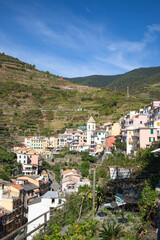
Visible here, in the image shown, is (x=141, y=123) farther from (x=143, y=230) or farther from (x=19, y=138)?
(x=19, y=138)

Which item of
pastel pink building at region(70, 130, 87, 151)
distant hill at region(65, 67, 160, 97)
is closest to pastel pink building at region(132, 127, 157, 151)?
pastel pink building at region(70, 130, 87, 151)

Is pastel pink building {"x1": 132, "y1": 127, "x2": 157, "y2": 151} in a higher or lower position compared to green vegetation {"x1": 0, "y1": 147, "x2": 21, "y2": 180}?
higher

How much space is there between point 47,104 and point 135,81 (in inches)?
2535

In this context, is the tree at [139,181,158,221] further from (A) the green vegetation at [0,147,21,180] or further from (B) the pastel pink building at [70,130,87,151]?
(B) the pastel pink building at [70,130,87,151]

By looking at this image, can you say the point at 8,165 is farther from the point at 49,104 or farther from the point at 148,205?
the point at 49,104

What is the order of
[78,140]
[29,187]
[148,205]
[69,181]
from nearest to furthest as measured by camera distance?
[148,205]
[69,181]
[29,187]
[78,140]

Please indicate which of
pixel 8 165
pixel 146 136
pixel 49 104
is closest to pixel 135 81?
pixel 49 104

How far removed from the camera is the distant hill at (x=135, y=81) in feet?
304

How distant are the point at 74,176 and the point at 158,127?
39.7ft

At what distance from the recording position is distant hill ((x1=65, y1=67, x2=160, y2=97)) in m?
92.6

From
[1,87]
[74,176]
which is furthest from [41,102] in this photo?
[74,176]

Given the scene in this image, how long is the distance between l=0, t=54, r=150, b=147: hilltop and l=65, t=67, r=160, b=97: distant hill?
74.5 ft

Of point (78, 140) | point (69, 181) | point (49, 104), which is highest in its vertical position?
point (49, 104)

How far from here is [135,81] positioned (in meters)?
117
